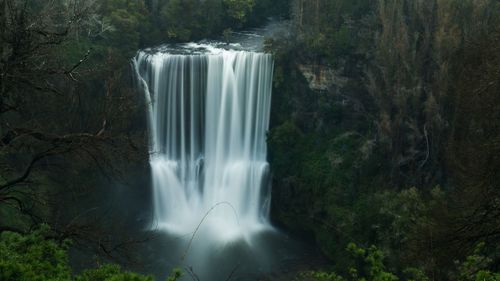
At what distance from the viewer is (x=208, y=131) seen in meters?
28.3

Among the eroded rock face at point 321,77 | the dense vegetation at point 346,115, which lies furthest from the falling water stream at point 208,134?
the eroded rock face at point 321,77

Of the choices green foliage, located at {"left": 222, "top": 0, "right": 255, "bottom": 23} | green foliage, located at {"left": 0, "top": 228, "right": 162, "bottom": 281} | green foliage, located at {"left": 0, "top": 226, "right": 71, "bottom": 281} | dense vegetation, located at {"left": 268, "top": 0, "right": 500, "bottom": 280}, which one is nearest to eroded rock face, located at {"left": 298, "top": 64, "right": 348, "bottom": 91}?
dense vegetation, located at {"left": 268, "top": 0, "right": 500, "bottom": 280}

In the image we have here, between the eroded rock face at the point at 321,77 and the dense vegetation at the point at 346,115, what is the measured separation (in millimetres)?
56

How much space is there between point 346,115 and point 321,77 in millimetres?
2577

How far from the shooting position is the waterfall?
27609 millimetres

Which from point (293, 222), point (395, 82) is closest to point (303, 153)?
point (293, 222)

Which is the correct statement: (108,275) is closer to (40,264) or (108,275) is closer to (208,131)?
(40,264)

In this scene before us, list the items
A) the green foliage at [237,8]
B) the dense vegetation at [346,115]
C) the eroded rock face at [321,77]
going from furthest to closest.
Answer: the green foliage at [237,8] → the eroded rock face at [321,77] → the dense vegetation at [346,115]

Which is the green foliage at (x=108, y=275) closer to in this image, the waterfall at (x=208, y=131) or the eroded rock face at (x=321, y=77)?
the waterfall at (x=208, y=131)

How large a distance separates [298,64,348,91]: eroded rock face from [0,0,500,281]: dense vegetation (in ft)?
0.18

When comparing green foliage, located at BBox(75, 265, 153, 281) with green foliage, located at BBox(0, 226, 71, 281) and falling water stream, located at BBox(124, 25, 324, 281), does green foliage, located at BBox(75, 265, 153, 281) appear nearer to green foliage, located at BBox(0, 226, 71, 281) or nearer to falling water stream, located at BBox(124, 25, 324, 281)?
green foliage, located at BBox(0, 226, 71, 281)

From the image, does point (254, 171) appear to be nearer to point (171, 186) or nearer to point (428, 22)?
point (171, 186)

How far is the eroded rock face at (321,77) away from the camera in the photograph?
89.2 ft

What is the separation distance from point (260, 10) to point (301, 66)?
1149 cm
